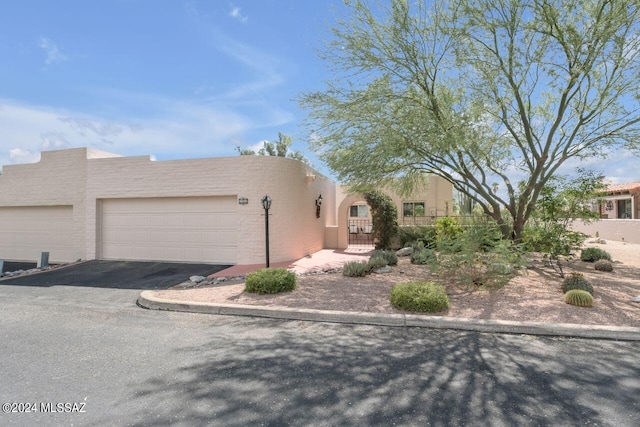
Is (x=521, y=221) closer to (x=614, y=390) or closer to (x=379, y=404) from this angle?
(x=614, y=390)

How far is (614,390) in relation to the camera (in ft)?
10.4

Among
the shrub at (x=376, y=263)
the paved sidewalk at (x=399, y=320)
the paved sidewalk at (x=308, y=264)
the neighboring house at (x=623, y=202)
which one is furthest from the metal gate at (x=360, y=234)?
the neighboring house at (x=623, y=202)

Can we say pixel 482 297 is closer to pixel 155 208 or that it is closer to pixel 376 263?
pixel 376 263

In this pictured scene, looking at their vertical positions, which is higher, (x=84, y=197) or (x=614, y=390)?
(x=84, y=197)

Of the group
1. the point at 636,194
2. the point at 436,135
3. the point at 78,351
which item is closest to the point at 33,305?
the point at 78,351

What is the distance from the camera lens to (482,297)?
20.6ft

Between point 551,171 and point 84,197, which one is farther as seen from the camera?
point 84,197

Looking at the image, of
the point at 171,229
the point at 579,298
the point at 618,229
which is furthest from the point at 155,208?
the point at 618,229

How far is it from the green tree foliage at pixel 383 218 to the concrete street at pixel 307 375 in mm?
8630

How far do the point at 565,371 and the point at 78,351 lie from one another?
552 cm

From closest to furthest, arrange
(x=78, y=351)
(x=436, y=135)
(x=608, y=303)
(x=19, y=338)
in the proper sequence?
(x=78, y=351) < (x=19, y=338) < (x=608, y=303) < (x=436, y=135)

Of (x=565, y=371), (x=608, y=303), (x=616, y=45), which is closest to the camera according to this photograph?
(x=565, y=371)

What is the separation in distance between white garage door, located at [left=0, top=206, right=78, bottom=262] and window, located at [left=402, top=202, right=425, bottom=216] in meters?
17.2

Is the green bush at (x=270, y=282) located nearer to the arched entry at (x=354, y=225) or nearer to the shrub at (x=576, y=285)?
the shrub at (x=576, y=285)
